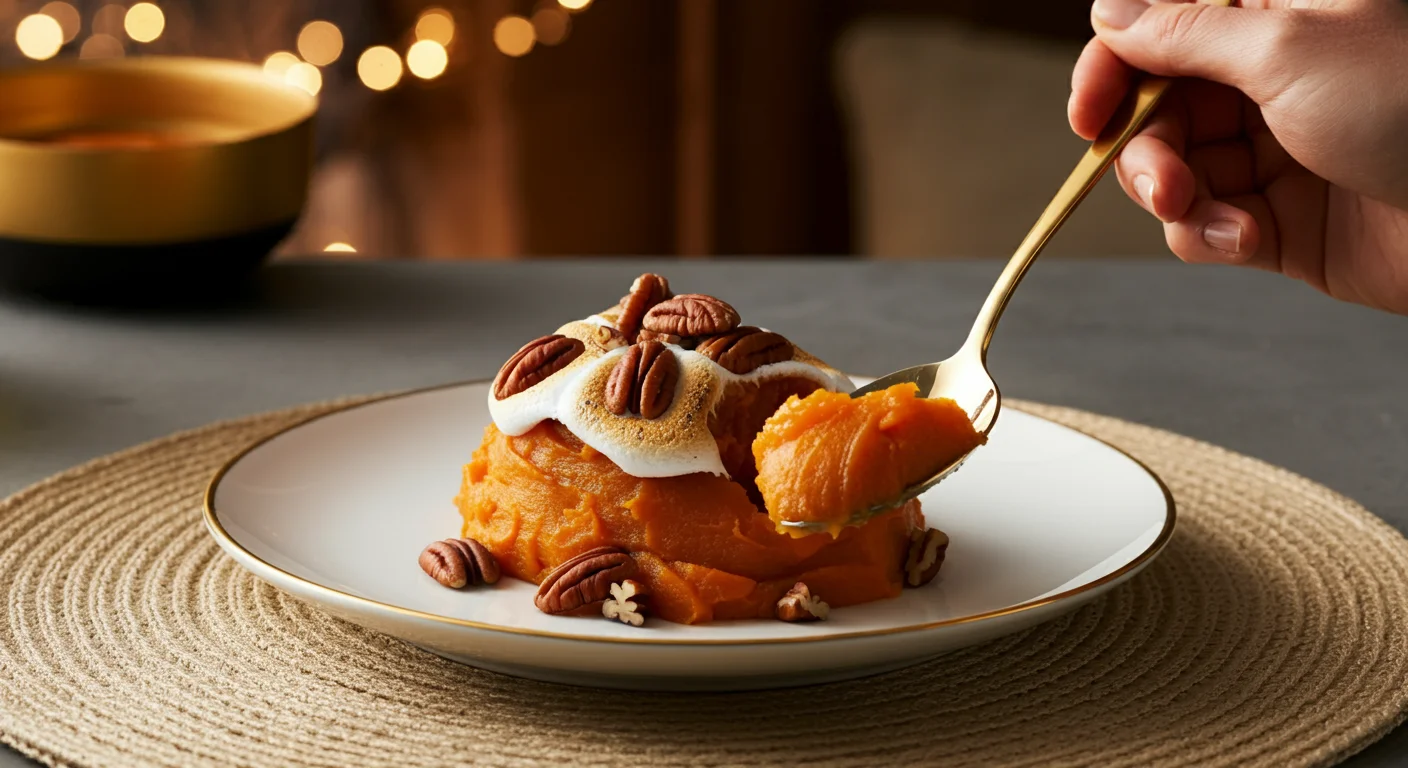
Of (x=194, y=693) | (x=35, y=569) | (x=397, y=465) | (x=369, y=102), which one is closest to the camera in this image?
(x=194, y=693)

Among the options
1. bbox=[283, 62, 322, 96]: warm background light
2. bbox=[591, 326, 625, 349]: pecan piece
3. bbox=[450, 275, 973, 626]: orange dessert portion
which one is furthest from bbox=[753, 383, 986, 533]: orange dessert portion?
bbox=[283, 62, 322, 96]: warm background light

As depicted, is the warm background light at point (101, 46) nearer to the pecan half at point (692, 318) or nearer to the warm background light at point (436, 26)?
the warm background light at point (436, 26)

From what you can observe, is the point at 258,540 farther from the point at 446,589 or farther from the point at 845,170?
the point at 845,170

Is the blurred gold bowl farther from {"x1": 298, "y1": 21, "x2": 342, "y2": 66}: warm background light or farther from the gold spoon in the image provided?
{"x1": 298, "y1": 21, "x2": 342, "y2": 66}: warm background light

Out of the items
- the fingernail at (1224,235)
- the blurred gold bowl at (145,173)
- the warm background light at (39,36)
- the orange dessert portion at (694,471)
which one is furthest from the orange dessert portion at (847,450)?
the warm background light at (39,36)

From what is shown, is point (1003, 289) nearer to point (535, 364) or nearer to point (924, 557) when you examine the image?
point (924, 557)

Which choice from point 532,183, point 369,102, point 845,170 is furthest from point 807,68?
point 369,102
